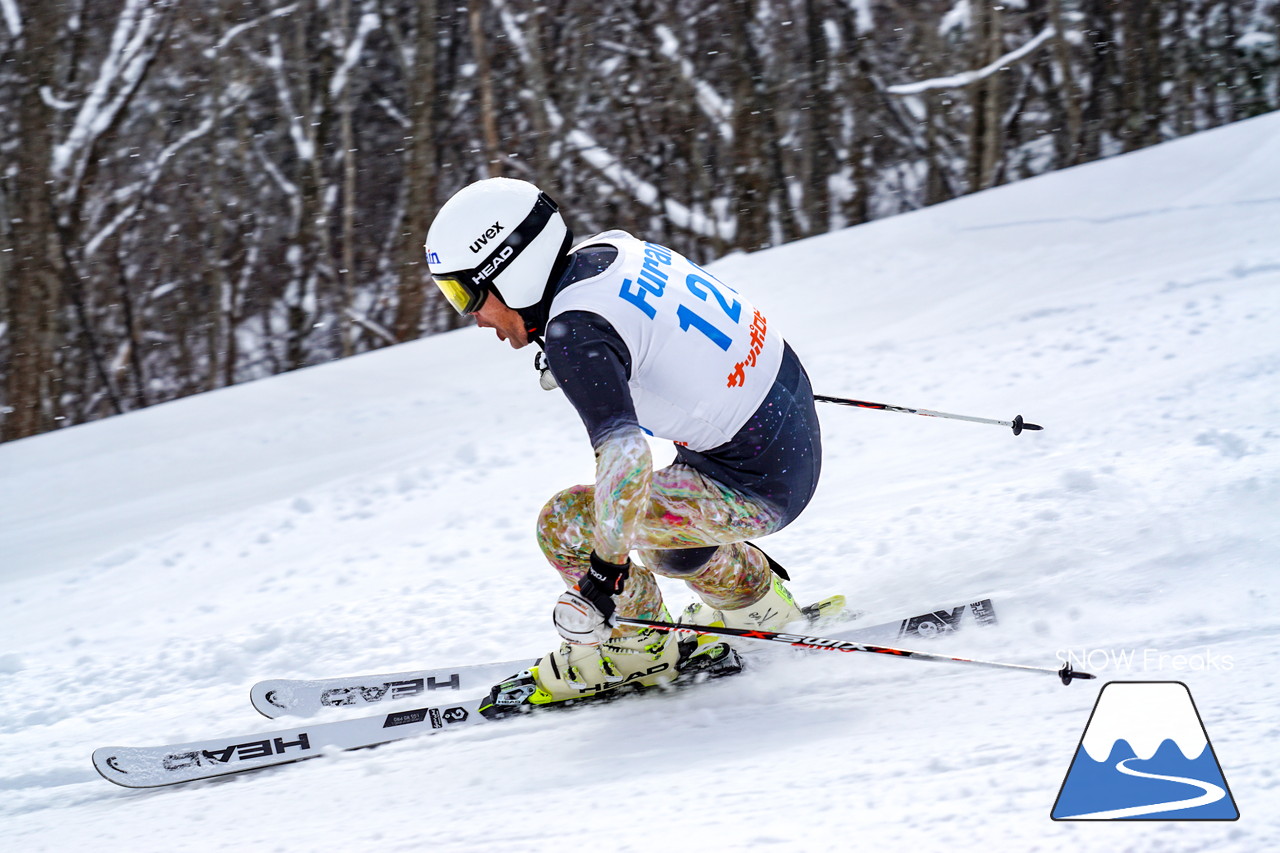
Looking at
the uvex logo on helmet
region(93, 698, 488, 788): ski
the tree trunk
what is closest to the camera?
the uvex logo on helmet

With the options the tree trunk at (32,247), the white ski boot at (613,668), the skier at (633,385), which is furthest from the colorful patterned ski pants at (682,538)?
the tree trunk at (32,247)

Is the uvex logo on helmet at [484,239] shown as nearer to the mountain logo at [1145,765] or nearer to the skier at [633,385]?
the skier at [633,385]

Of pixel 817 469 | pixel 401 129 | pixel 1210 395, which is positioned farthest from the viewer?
pixel 401 129

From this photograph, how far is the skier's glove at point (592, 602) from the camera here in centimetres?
245

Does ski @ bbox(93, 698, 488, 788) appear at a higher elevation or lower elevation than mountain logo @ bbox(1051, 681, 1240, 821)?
lower

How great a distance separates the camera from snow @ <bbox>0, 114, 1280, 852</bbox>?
7.59 ft

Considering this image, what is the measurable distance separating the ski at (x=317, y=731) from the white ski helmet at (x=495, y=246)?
126cm

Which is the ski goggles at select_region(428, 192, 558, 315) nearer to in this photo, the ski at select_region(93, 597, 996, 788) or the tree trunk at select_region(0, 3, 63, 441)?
the ski at select_region(93, 597, 996, 788)

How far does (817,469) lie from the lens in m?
2.81

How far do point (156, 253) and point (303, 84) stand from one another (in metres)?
1.55

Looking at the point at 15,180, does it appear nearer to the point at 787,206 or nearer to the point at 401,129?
the point at 401,129

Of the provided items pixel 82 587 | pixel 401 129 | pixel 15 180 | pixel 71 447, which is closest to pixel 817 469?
pixel 82 587

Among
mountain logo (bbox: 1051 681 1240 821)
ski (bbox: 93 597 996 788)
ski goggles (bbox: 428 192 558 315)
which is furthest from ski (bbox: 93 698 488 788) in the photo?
mountain logo (bbox: 1051 681 1240 821)

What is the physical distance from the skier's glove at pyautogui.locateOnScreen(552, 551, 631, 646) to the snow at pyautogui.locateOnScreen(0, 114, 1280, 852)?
38 cm
